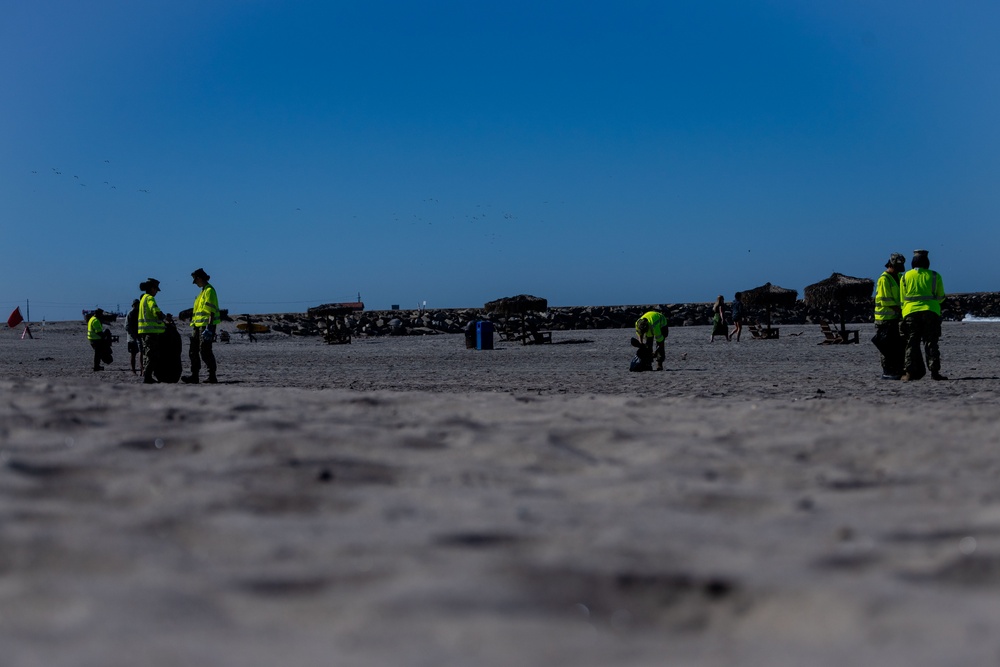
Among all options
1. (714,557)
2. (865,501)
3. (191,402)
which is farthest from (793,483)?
(191,402)

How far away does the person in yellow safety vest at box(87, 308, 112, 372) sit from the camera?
1552 cm

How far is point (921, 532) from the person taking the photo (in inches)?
105

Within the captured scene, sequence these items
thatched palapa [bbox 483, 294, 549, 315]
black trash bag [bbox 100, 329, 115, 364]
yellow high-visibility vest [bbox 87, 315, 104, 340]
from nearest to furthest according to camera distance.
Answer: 1. yellow high-visibility vest [bbox 87, 315, 104, 340]
2. black trash bag [bbox 100, 329, 115, 364]
3. thatched palapa [bbox 483, 294, 549, 315]

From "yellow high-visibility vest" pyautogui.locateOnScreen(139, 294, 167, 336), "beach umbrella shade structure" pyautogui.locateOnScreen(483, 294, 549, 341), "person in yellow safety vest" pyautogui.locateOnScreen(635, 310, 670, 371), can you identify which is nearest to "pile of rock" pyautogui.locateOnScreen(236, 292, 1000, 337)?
"beach umbrella shade structure" pyautogui.locateOnScreen(483, 294, 549, 341)

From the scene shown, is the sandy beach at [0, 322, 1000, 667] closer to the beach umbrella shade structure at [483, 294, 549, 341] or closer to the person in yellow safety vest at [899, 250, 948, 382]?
the person in yellow safety vest at [899, 250, 948, 382]

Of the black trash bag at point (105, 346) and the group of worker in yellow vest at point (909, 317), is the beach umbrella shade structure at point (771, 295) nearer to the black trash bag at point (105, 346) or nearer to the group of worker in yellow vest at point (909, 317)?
the group of worker in yellow vest at point (909, 317)

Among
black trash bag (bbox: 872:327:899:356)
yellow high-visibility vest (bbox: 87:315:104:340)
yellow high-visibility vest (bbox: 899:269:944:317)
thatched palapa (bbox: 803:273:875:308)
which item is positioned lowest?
black trash bag (bbox: 872:327:899:356)

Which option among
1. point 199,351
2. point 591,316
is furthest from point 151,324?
point 591,316

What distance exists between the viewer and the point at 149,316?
417 inches

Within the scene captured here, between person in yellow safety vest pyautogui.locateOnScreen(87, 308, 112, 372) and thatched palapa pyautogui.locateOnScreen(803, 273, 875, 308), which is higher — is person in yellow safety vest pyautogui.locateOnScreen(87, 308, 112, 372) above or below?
below

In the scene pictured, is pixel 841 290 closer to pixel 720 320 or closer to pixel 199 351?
pixel 720 320

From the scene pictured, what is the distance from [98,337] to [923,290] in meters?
12.9

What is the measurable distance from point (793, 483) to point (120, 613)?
231cm

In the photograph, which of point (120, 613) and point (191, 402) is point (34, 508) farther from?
point (191, 402)
